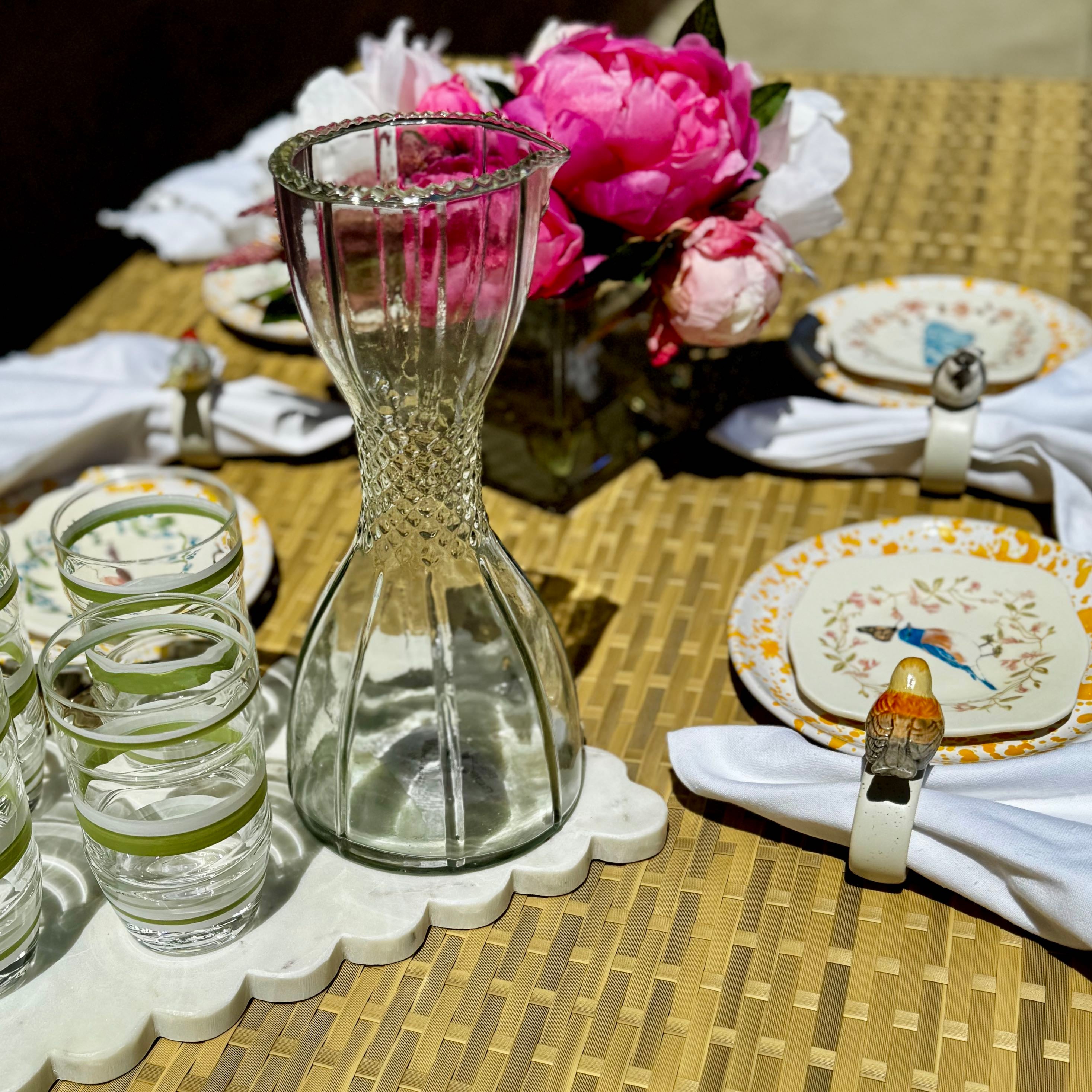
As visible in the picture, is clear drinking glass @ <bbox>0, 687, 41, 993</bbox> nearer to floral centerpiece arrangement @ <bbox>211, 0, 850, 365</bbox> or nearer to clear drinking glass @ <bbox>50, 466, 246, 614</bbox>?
clear drinking glass @ <bbox>50, 466, 246, 614</bbox>

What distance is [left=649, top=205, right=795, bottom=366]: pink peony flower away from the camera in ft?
2.40

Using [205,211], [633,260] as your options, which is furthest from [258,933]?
[205,211]

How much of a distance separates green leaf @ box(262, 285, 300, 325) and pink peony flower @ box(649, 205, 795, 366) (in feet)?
0.73

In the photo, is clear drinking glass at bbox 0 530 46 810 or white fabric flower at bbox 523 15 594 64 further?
white fabric flower at bbox 523 15 594 64

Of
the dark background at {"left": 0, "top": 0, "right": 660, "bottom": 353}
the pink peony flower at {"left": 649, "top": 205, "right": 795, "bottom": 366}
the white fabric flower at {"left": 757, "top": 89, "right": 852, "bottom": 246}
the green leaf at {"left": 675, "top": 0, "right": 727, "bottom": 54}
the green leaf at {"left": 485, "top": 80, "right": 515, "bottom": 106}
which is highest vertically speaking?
the green leaf at {"left": 675, "top": 0, "right": 727, "bottom": 54}

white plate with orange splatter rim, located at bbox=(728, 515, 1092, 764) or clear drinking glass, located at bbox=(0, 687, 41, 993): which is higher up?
clear drinking glass, located at bbox=(0, 687, 41, 993)

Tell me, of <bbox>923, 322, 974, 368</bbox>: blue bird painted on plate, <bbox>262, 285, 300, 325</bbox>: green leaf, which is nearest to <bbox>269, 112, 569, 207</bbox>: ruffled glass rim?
<bbox>262, 285, 300, 325</bbox>: green leaf

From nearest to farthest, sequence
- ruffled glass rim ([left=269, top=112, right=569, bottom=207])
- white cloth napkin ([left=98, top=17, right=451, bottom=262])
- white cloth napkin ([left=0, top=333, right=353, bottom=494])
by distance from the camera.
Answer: ruffled glass rim ([left=269, top=112, right=569, bottom=207])
white cloth napkin ([left=0, top=333, right=353, bottom=494])
white cloth napkin ([left=98, top=17, right=451, bottom=262])

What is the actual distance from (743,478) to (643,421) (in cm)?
8

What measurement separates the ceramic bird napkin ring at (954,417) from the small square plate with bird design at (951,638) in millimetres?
106

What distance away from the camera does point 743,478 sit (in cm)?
88

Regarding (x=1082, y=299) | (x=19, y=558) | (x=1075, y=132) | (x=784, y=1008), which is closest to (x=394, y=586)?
(x=784, y=1008)

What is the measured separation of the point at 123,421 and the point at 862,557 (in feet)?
1.68

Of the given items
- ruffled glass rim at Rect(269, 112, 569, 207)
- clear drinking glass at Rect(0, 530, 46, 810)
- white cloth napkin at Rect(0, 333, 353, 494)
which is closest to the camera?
ruffled glass rim at Rect(269, 112, 569, 207)
